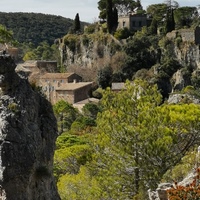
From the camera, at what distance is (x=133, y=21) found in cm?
7500

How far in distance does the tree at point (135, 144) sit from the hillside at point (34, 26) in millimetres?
113995

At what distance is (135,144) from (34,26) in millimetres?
123957

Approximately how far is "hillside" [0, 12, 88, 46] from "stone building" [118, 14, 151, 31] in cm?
6272

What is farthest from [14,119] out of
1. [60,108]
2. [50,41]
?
[50,41]

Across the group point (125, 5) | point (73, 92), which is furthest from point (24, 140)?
point (125, 5)

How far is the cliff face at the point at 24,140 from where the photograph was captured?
49.1 ft

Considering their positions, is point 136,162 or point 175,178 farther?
point 136,162

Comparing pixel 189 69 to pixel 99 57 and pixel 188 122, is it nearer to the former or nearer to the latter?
pixel 99 57

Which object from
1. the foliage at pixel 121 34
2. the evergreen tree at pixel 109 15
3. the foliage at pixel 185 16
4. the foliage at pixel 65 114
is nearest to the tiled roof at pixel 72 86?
the foliage at pixel 121 34

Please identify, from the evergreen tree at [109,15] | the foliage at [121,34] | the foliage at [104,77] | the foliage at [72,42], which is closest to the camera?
the foliage at [104,77]

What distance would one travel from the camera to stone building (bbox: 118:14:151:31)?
243 ft

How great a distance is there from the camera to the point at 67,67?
78.7 m

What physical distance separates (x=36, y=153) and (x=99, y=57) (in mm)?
57694

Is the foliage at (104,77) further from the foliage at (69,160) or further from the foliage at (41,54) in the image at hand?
the foliage at (69,160)
